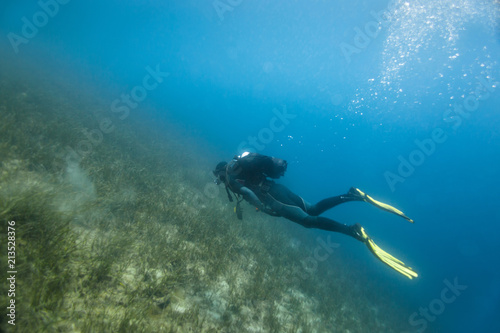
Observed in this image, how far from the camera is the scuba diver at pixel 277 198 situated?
4.33m

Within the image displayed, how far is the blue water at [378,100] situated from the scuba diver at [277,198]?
24.7 feet

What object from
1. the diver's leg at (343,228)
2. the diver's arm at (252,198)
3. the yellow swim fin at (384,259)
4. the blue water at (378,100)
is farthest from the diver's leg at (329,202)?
the blue water at (378,100)

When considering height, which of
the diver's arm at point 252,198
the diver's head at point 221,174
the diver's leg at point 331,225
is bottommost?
the diver's head at point 221,174

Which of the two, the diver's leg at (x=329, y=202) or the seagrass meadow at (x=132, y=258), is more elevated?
the diver's leg at (x=329, y=202)

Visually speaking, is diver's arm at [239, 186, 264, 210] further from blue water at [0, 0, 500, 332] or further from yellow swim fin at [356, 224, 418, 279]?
blue water at [0, 0, 500, 332]

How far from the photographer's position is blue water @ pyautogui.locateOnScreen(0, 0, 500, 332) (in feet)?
75.8

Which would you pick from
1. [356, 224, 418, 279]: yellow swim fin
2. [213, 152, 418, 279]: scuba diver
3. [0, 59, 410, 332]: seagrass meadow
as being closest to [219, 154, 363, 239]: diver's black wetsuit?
[213, 152, 418, 279]: scuba diver

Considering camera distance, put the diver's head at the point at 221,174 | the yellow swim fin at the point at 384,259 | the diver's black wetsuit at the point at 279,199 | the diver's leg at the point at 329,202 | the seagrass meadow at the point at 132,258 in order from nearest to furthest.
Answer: the seagrass meadow at the point at 132,258 < the yellow swim fin at the point at 384,259 < the diver's black wetsuit at the point at 279,199 < the diver's head at the point at 221,174 < the diver's leg at the point at 329,202

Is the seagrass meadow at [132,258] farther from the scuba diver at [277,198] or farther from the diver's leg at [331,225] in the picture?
the diver's leg at [331,225]

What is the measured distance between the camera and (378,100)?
87188 mm

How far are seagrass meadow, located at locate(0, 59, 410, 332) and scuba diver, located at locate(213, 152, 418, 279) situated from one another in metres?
1.71

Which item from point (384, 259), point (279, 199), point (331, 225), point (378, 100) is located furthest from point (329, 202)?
point (378, 100)

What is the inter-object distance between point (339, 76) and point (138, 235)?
222ft

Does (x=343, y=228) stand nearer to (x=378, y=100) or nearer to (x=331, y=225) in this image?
(x=331, y=225)
